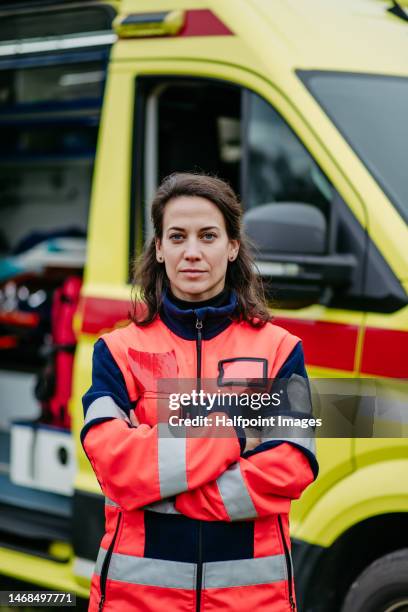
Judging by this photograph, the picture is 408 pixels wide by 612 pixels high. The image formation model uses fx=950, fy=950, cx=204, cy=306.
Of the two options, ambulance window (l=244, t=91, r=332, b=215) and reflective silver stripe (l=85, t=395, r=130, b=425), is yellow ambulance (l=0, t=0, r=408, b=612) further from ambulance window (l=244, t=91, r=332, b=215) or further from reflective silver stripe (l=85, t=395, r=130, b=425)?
reflective silver stripe (l=85, t=395, r=130, b=425)

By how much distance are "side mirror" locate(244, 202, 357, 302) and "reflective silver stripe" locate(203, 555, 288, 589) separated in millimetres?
1048

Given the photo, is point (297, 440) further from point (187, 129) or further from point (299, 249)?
point (187, 129)

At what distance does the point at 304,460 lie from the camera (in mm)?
2078

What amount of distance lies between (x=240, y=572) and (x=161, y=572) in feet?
0.56

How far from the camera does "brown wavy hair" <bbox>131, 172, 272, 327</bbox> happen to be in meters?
2.17

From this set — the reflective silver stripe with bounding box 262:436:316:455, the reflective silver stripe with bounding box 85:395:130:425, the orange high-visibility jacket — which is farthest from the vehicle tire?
the reflective silver stripe with bounding box 85:395:130:425

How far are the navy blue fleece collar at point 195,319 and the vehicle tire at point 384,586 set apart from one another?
3.61 feet

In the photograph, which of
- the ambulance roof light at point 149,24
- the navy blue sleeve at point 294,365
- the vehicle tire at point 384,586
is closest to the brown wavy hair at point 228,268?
the navy blue sleeve at point 294,365

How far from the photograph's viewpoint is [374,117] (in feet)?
9.89

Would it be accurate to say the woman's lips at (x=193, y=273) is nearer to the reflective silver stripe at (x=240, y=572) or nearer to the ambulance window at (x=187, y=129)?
the reflective silver stripe at (x=240, y=572)

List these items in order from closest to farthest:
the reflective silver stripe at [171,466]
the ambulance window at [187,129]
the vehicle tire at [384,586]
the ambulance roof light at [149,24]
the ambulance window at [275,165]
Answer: the reflective silver stripe at [171,466] < the vehicle tire at [384,586] < the ambulance window at [275,165] < the ambulance roof light at [149,24] < the ambulance window at [187,129]

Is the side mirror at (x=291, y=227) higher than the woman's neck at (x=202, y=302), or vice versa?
the side mirror at (x=291, y=227)

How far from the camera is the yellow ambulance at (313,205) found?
2.83 meters

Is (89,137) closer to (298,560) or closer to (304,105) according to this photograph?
(304,105)
